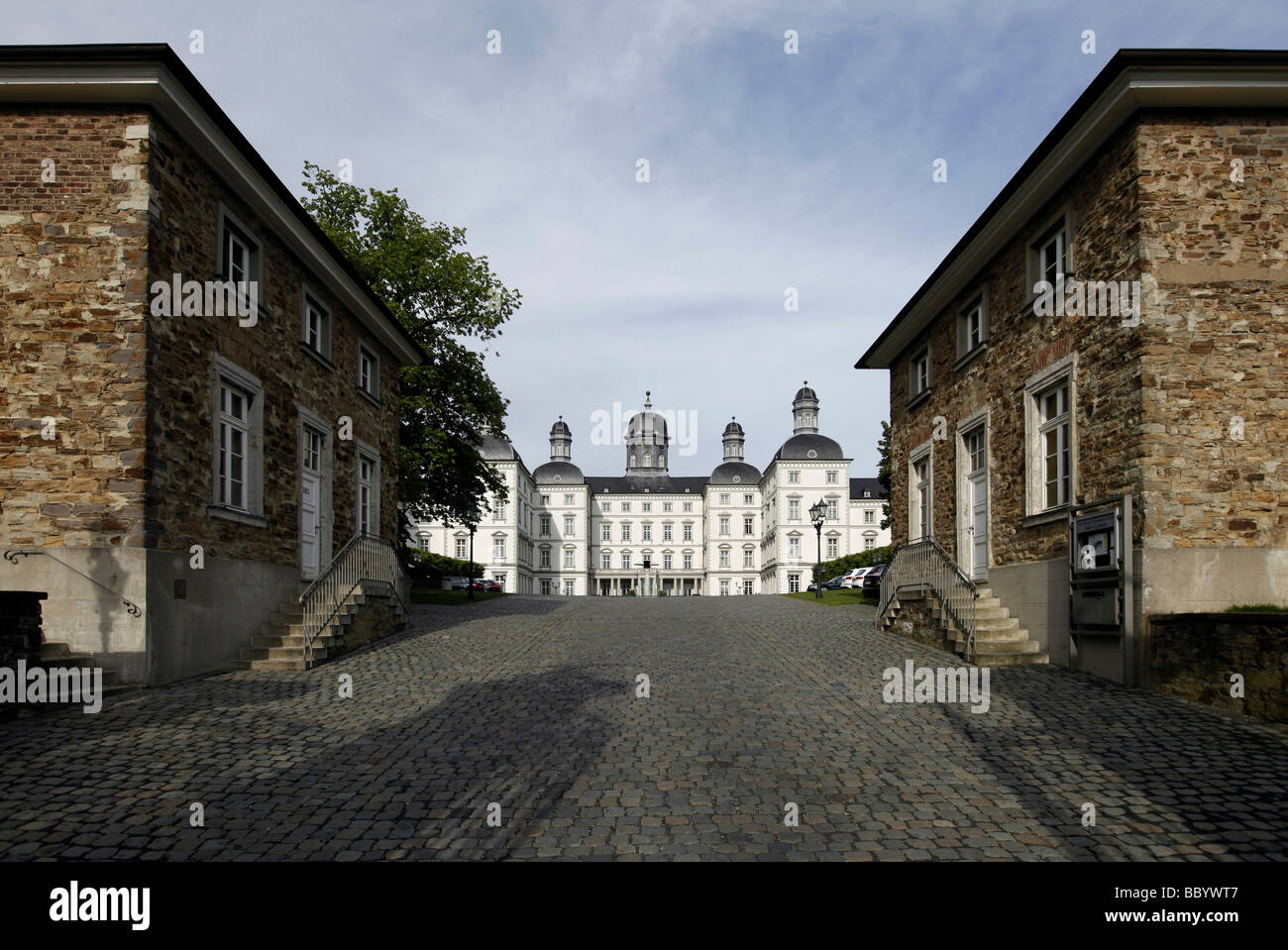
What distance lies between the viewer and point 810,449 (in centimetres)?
8156

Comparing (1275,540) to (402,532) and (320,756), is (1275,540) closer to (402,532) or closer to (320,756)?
(320,756)

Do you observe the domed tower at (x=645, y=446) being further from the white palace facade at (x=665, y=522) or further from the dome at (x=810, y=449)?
the dome at (x=810, y=449)

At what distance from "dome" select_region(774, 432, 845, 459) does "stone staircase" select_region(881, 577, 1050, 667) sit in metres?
66.3

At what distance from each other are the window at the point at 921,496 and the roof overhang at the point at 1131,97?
6.41m

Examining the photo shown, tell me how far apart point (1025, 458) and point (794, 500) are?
6763 centimetres

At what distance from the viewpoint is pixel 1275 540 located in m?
9.88

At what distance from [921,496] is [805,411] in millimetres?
67707

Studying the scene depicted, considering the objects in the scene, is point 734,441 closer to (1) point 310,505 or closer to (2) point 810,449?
(2) point 810,449

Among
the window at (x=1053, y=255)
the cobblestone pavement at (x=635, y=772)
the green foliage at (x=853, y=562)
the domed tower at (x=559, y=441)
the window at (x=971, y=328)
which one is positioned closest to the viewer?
the cobblestone pavement at (x=635, y=772)

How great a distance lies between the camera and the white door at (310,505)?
1484 cm

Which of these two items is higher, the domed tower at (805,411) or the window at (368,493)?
the domed tower at (805,411)

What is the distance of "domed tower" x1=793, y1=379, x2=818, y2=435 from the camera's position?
85.2m

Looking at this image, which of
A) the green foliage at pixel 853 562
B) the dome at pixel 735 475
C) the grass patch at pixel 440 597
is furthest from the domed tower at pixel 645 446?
the grass patch at pixel 440 597

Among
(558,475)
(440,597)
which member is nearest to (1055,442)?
(440,597)
